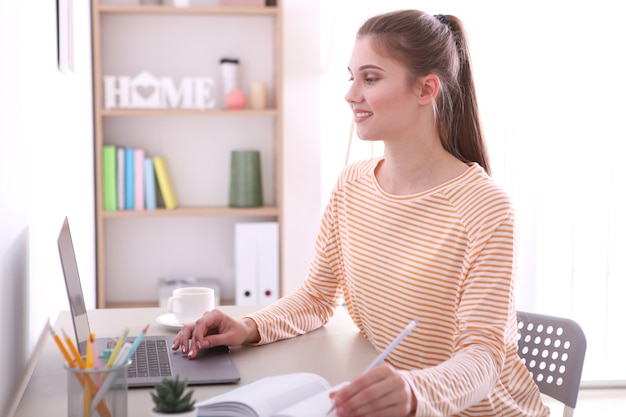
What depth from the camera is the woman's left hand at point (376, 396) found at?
105cm

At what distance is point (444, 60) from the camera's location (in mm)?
1597

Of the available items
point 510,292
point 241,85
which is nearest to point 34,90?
point 510,292

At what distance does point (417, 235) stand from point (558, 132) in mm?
1920

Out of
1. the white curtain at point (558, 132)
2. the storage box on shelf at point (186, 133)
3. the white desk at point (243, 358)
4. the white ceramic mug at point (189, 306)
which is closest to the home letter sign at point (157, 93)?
the storage box on shelf at point (186, 133)

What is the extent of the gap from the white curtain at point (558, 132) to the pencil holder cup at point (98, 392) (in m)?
2.34

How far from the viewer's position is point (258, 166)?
333cm

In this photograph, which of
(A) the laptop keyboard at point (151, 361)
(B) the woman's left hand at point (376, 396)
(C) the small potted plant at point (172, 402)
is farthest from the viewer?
(A) the laptop keyboard at point (151, 361)

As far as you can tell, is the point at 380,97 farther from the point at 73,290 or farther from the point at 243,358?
the point at 73,290

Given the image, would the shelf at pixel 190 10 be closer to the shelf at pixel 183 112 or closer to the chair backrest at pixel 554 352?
the shelf at pixel 183 112

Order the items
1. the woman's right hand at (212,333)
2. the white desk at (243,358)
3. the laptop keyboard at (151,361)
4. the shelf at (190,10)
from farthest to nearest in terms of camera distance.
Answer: the shelf at (190,10)
the woman's right hand at (212,333)
the laptop keyboard at (151,361)
the white desk at (243,358)

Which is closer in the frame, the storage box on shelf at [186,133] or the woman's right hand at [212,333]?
the woman's right hand at [212,333]

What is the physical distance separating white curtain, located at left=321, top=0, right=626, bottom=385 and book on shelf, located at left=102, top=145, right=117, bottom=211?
919 mm

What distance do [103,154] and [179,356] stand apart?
196 centimetres

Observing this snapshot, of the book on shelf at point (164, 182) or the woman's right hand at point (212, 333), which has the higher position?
the book on shelf at point (164, 182)
